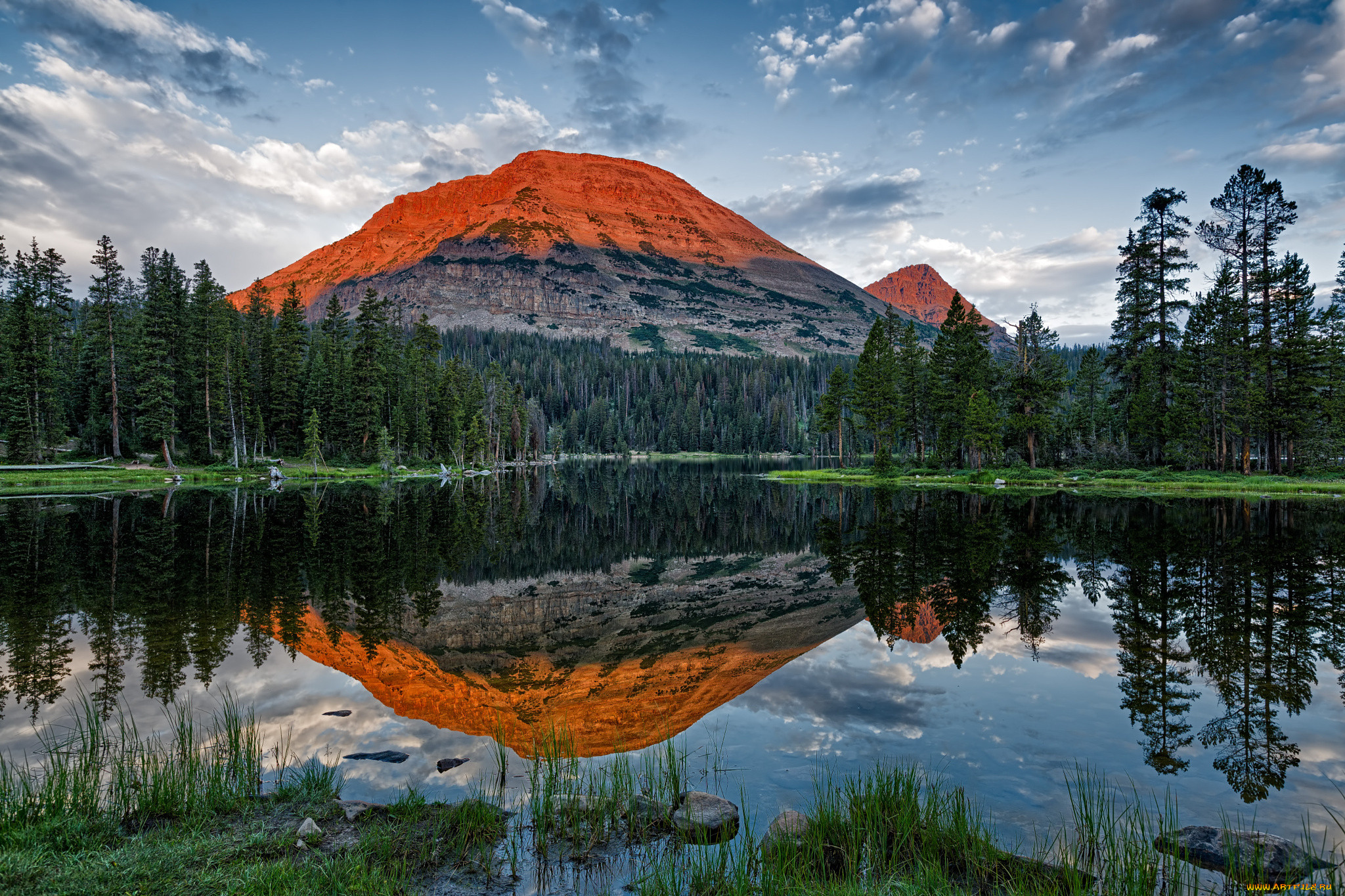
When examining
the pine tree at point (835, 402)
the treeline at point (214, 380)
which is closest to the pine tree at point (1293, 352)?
the pine tree at point (835, 402)

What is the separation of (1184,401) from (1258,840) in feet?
192

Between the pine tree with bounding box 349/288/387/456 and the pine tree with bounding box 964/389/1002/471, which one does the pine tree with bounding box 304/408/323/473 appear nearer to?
the pine tree with bounding box 349/288/387/456

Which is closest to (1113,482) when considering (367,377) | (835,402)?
(835,402)

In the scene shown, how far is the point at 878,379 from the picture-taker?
62.0 metres

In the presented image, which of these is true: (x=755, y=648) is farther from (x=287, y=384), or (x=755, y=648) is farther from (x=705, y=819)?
(x=287, y=384)

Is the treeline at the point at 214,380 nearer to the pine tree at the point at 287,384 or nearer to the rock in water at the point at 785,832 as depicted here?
the pine tree at the point at 287,384

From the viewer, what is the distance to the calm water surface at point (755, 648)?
885 centimetres

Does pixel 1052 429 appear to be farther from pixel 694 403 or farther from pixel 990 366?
pixel 694 403

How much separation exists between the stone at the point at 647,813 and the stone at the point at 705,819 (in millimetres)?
120

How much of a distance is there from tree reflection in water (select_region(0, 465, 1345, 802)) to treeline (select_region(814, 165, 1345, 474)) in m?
16.1

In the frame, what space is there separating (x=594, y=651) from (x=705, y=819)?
28.1 feet

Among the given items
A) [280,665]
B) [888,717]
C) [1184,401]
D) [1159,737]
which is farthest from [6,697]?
[1184,401]

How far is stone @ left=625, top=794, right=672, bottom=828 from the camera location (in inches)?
273

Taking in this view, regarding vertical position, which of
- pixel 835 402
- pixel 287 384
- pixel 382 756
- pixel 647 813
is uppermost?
pixel 287 384
